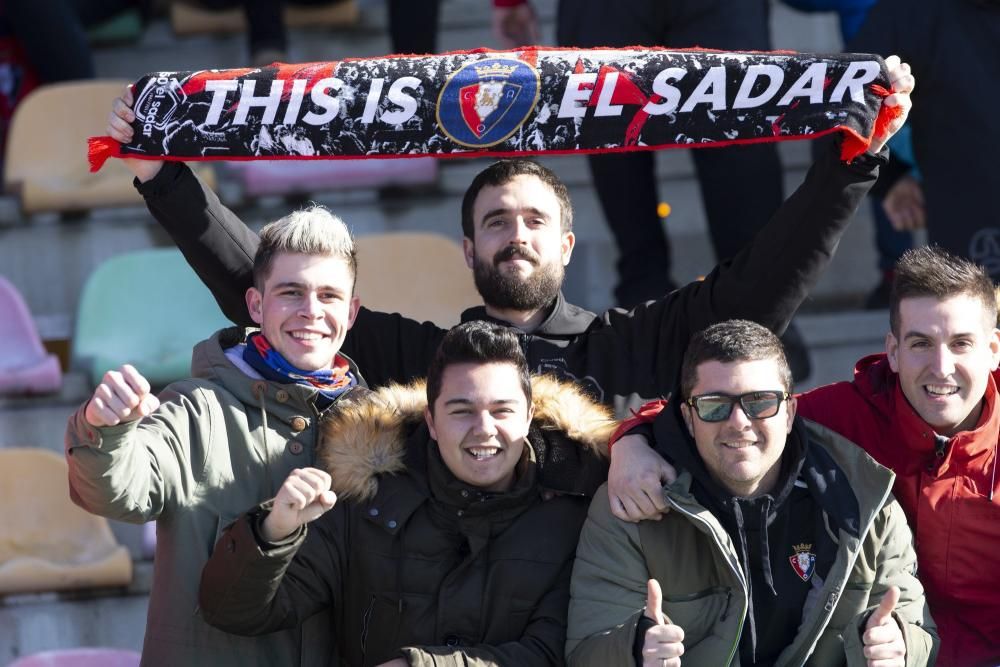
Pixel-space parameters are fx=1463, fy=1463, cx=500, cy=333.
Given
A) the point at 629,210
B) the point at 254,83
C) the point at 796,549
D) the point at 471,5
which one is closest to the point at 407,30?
the point at 471,5

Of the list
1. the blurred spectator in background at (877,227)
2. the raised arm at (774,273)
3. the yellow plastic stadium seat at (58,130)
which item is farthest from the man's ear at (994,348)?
the yellow plastic stadium seat at (58,130)

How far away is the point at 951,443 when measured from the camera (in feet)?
9.73

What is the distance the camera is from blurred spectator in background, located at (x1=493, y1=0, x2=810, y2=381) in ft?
14.7

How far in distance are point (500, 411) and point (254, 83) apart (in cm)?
100

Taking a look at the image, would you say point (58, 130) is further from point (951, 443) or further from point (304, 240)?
point (951, 443)

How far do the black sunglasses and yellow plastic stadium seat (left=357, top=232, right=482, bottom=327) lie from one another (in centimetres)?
228

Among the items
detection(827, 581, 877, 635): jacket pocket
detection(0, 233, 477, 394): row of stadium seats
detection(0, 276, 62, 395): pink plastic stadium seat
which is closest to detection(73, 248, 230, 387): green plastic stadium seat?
detection(0, 233, 477, 394): row of stadium seats

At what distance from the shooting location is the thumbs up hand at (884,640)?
264 centimetres

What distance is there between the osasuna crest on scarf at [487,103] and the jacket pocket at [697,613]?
3.61ft

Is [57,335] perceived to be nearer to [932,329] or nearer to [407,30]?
[407,30]

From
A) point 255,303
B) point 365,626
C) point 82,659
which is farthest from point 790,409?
point 82,659

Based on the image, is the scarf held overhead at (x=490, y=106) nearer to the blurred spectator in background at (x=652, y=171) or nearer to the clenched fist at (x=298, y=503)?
the clenched fist at (x=298, y=503)

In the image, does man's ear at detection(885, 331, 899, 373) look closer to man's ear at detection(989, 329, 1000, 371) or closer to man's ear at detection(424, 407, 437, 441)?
man's ear at detection(989, 329, 1000, 371)

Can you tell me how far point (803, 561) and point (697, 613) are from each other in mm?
226
